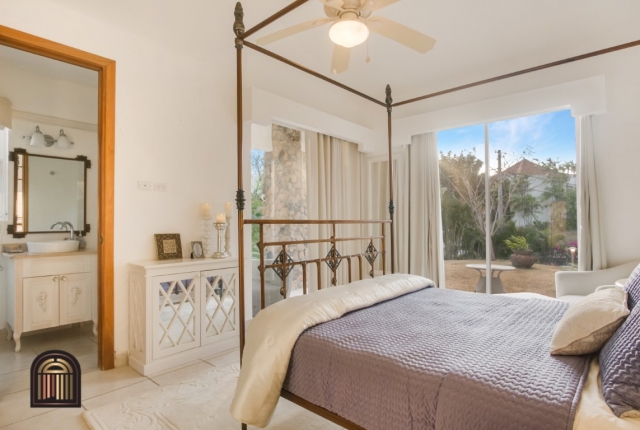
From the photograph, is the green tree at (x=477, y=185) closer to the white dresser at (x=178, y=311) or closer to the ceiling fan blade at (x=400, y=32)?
the ceiling fan blade at (x=400, y=32)

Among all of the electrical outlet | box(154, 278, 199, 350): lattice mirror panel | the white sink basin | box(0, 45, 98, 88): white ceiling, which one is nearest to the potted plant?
box(154, 278, 199, 350): lattice mirror panel

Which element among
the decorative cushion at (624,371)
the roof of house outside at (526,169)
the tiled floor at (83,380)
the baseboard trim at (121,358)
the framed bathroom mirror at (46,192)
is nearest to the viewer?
the decorative cushion at (624,371)

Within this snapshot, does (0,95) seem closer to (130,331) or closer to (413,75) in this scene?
(130,331)

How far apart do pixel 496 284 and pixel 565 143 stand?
5.21ft

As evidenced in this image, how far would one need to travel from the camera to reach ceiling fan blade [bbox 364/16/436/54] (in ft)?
5.85

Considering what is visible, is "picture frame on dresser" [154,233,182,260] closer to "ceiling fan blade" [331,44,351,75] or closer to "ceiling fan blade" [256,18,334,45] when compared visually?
"ceiling fan blade" [256,18,334,45]

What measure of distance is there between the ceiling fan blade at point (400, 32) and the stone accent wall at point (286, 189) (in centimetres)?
223

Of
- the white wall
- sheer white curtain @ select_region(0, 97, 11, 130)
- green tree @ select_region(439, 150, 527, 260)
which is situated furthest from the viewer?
green tree @ select_region(439, 150, 527, 260)

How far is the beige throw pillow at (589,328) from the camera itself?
1162 millimetres

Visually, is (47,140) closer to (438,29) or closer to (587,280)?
(438,29)

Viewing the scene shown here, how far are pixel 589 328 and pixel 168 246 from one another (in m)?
2.77

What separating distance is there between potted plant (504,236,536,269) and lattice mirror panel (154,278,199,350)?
3.19 m

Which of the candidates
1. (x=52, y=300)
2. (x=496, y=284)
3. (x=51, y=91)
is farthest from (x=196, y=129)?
(x=496, y=284)

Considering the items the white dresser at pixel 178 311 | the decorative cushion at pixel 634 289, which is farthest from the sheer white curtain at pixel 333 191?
the decorative cushion at pixel 634 289
